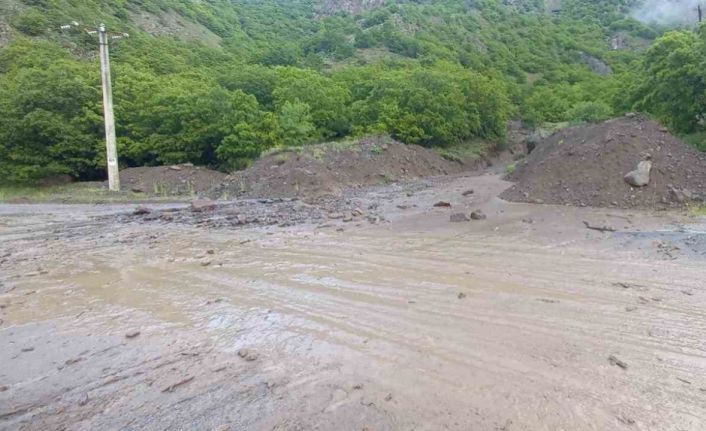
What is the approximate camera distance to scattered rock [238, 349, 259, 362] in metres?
4.55

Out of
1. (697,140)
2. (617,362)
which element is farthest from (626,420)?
(697,140)

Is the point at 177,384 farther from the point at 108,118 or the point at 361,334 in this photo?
the point at 108,118

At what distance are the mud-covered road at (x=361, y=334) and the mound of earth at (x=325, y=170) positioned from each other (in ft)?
34.4

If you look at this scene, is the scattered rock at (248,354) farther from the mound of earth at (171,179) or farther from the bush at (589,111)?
the bush at (589,111)

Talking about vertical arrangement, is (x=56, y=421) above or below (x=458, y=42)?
below

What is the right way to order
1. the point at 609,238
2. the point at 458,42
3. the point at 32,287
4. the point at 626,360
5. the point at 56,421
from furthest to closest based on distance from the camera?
the point at 458,42 < the point at 609,238 < the point at 32,287 < the point at 626,360 < the point at 56,421

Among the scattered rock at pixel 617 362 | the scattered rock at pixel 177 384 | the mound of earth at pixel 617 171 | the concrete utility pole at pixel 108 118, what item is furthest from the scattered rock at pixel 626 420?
the concrete utility pole at pixel 108 118

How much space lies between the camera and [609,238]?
9.91 meters

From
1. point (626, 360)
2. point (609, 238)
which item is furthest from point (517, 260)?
point (626, 360)

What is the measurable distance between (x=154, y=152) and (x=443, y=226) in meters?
25.8

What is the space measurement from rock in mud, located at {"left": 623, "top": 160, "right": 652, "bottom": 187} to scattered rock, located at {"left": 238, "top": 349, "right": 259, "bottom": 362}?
1368cm

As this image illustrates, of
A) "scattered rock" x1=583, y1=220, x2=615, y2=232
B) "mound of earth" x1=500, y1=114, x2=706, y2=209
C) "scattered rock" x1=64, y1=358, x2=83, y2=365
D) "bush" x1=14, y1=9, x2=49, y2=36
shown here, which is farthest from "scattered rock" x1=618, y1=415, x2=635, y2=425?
"bush" x1=14, y1=9, x2=49, y2=36

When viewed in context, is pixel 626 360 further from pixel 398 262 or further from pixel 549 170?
pixel 549 170

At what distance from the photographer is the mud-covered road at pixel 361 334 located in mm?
3645
